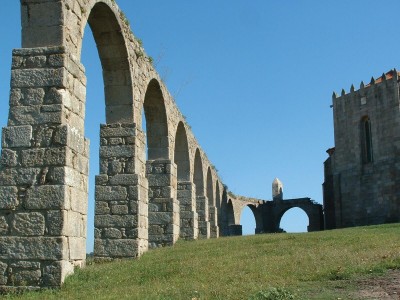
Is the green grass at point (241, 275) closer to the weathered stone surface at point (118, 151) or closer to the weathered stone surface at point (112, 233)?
the weathered stone surface at point (112, 233)

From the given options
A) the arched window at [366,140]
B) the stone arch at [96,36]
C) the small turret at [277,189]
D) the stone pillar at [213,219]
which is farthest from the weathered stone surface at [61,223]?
the small turret at [277,189]

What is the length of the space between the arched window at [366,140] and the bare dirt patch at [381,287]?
25405 millimetres

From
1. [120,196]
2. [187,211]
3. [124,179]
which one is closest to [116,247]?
[120,196]

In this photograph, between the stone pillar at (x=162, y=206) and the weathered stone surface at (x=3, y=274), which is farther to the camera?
the stone pillar at (x=162, y=206)

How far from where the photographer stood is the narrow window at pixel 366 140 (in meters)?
31.7

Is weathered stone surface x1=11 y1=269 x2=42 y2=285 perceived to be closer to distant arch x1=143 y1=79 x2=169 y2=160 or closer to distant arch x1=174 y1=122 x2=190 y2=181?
distant arch x1=143 y1=79 x2=169 y2=160

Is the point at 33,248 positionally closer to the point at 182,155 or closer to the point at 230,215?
the point at 182,155

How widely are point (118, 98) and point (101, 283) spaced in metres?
5.86

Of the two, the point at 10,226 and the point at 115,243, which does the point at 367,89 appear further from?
the point at 10,226

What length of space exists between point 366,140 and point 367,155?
89 centimetres

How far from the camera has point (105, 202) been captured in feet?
40.6

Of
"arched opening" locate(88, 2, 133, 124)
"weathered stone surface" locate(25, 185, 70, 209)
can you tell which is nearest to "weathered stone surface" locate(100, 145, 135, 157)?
"arched opening" locate(88, 2, 133, 124)

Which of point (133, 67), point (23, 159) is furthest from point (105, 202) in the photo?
point (23, 159)

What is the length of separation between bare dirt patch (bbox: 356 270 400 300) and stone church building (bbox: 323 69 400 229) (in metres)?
23.4
